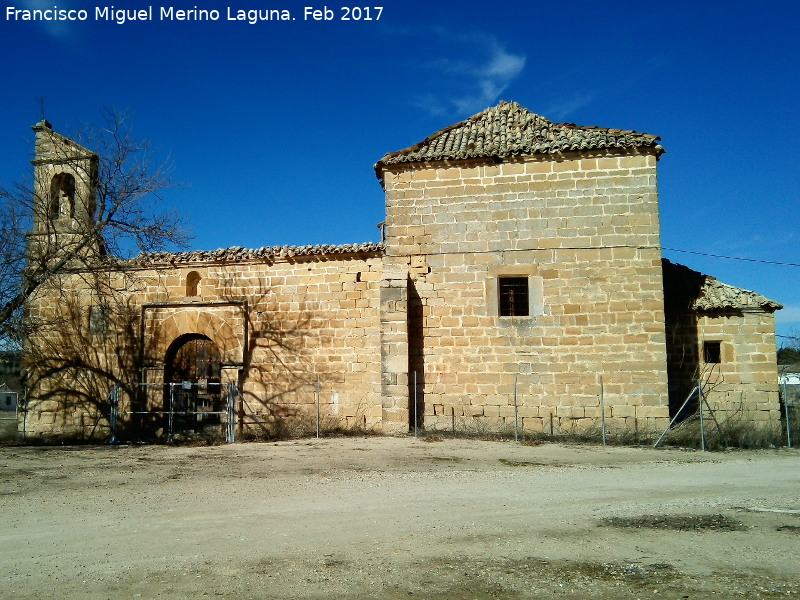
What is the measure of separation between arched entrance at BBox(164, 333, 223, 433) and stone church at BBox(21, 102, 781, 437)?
0.17 ft

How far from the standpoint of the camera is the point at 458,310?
14.7 meters

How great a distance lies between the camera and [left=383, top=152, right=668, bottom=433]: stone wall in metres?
14.1

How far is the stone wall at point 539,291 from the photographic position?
1406cm

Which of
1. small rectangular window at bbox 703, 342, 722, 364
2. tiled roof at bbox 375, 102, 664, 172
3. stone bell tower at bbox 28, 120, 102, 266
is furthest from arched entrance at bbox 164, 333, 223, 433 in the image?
small rectangular window at bbox 703, 342, 722, 364

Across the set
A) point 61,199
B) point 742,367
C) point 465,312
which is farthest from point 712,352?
point 61,199

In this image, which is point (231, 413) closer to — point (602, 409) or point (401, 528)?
point (602, 409)

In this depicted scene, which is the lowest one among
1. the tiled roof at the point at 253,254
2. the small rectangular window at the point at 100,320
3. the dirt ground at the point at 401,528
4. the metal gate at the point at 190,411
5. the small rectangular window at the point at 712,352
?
the dirt ground at the point at 401,528

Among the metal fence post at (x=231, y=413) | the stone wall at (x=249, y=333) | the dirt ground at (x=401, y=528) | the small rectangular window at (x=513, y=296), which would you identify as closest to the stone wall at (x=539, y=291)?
the small rectangular window at (x=513, y=296)

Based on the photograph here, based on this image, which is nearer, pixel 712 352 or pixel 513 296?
pixel 513 296

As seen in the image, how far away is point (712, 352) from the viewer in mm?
14875

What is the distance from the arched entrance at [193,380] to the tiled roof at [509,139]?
6273mm

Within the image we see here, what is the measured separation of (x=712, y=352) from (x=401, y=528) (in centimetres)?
1127

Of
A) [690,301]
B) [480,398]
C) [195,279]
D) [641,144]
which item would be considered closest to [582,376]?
[480,398]

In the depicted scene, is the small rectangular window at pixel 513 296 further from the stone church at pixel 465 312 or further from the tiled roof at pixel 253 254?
the tiled roof at pixel 253 254
